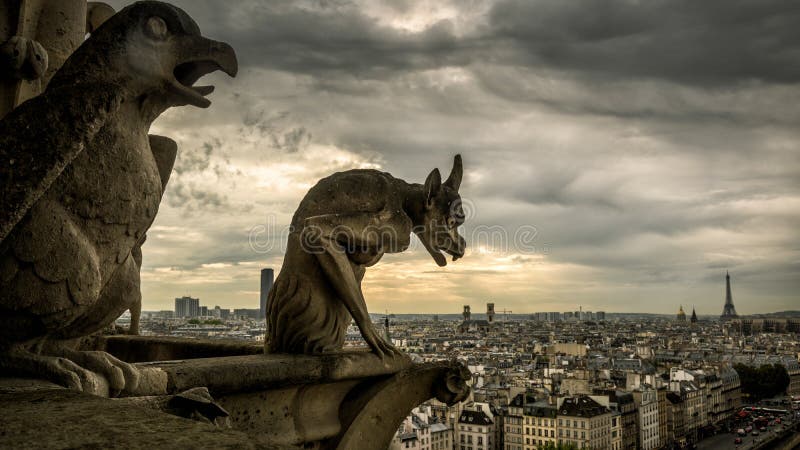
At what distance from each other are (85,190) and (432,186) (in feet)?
6.14

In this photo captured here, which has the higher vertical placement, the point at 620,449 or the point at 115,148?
the point at 115,148

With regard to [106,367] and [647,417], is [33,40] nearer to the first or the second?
[106,367]

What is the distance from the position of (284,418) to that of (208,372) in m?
0.54

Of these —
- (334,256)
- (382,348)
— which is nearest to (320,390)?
(382,348)

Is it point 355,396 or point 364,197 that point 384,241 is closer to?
point 364,197

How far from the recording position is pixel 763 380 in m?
85.2

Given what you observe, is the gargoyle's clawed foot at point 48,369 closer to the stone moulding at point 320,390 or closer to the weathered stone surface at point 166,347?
the stone moulding at point 320,390

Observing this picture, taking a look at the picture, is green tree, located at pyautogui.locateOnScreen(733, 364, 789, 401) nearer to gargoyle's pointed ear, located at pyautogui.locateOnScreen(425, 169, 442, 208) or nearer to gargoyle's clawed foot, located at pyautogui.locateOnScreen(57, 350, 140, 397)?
gargoyle's pointed ear, located at pyautogui.locateOnScreen(425, 169, 442, 208)

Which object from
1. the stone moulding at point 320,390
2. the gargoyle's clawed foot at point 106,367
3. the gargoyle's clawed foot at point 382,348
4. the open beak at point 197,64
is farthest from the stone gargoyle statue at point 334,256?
the gargoyle's clawed foot at point 106,367

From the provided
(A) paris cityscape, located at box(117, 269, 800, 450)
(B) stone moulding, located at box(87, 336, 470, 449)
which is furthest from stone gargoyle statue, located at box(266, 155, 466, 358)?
(A) paris cityscape, located at box(117, 269, 800, 450)

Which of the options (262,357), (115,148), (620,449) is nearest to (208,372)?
(262,357)

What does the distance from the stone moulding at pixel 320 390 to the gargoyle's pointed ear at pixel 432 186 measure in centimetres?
76

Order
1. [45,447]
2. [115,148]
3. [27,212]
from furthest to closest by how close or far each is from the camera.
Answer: [115,148] < [27,212] < [45,447]

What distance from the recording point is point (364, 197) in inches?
138
